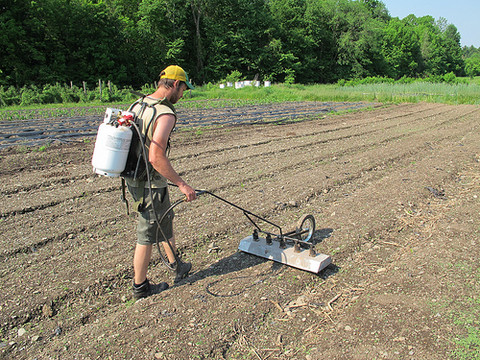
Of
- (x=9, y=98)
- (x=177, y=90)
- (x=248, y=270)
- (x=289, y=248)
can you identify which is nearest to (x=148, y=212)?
(x=177, y=90)

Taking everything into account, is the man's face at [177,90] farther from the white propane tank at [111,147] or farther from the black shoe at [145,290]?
the black shoe at [145,290]

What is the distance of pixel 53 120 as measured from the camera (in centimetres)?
1466

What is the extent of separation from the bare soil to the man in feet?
1.22

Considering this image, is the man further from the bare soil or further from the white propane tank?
the bare soil

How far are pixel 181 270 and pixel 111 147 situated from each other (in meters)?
1.43

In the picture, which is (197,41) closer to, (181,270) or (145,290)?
(181,270)

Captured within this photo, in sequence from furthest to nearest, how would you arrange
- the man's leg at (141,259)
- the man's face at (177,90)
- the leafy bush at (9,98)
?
the leafy bush at (9,98) → the man's leg at (141,259) → the man's face at (177,90)

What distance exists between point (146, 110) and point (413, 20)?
145512 mm

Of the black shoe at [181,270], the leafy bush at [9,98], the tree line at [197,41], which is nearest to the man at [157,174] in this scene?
the black shoe at [181,270]

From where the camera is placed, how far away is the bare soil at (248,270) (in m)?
2.71

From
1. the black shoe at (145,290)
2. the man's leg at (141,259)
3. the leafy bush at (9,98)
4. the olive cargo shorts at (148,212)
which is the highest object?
the leafy bush at (9,98)

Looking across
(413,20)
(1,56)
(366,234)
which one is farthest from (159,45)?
(413,20)

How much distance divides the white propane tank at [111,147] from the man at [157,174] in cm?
20

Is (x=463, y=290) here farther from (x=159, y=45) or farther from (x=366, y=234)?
(x=159, y=45)
